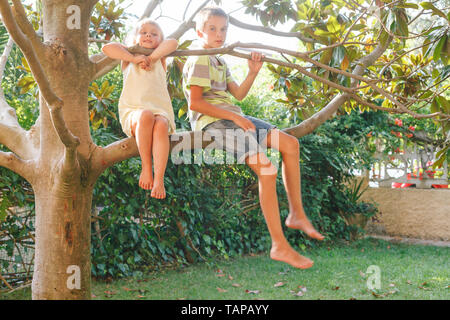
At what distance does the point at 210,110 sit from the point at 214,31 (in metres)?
0.38

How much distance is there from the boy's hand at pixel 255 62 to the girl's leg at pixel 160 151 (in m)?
0.49

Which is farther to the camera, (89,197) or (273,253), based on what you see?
(89,197)

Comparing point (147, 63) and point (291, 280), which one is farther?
point (291, 280)

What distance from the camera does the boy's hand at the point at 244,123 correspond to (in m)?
2.33

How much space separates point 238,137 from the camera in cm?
230

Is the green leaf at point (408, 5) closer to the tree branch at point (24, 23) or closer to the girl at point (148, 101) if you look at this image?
the girl at point (148, 101)

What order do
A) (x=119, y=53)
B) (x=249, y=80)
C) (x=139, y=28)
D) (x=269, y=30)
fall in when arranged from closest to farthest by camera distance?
(x=119, y=53) → (x=139, y=28) → (x=249, y=80) → (x=269, y=30)

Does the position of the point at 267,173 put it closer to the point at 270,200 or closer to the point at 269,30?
the point at 270,200

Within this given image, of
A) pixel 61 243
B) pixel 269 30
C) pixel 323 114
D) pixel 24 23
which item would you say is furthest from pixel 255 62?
pixel 61 243

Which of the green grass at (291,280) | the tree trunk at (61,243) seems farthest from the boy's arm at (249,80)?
the green grass at (291,280)

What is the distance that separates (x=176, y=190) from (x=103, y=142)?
1170mm

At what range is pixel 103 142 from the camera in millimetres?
4391
